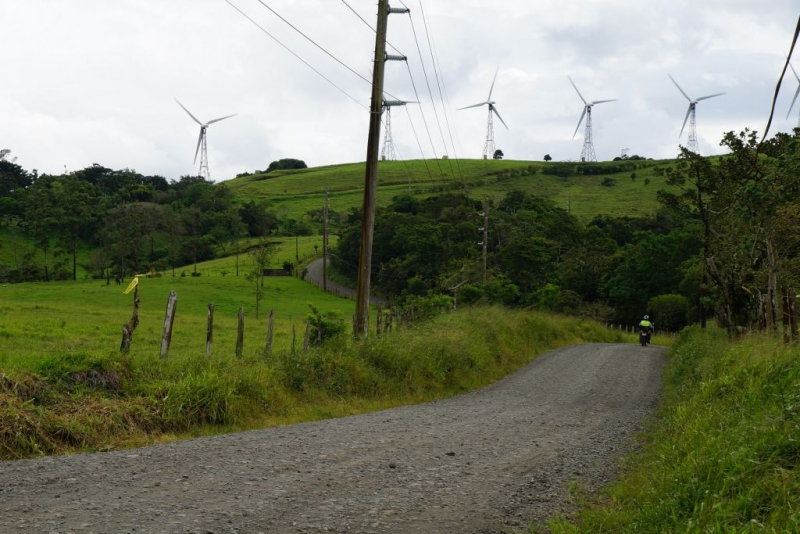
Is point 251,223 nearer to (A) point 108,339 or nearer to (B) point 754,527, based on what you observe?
(A) point 108,339

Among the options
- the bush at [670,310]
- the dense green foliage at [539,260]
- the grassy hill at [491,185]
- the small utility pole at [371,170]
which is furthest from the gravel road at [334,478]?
the grassy hill at [491,185]

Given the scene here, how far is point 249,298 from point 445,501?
57.8m

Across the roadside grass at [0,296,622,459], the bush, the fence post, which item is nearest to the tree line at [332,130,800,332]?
the bush

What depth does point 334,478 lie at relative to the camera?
778cm

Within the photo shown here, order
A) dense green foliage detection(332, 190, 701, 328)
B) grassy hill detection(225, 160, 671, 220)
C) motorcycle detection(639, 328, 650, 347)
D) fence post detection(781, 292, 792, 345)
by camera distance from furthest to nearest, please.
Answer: grassy hill detection(225, 160, 671, 220), dense green foliage detection(332, 190, 701, 328), motorcycle detection(639, 328, 650, 347), fence post detection(781, 292, 792, 345)

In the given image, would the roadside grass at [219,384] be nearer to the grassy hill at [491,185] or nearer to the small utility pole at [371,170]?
the small utility pole at [371,170]

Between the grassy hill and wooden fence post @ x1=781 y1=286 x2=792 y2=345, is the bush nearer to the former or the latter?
wooden fence post @ x1=781 y1=286 x2=792 y2=345

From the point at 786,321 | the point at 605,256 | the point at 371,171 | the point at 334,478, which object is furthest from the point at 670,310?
the point at 334,478

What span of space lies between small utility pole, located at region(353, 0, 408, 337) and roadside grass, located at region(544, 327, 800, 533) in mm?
8749

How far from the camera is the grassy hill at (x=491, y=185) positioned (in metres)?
122

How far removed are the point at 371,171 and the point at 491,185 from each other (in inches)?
4775

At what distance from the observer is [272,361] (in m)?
Result: 13.5

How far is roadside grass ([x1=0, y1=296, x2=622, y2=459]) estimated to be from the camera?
938cm

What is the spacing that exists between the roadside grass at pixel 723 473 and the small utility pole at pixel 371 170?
8.75 meters
